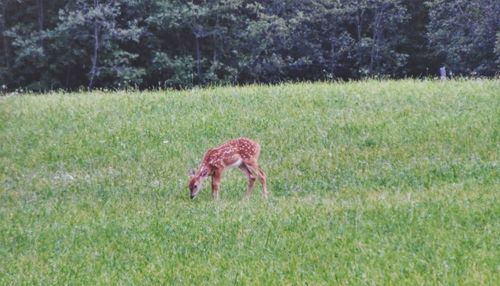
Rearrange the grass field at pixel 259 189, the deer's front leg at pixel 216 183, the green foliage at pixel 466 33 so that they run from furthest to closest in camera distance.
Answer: the green foliage at pixel 466 33, the deer's front leg at pixel 216 183, the grass field at pixel 259 189

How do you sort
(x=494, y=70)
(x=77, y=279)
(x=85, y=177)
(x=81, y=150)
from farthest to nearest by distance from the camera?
(x=494, y=70) → (x=81, y=150) → (x=85, y=177) → (x=77, y=279)

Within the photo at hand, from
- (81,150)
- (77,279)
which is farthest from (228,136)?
(77,279)

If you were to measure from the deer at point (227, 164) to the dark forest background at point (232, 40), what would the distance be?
26.8 metres

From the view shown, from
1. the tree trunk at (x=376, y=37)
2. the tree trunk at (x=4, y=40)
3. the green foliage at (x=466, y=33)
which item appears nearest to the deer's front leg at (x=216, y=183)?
the green foliage at (x=466, y=33)

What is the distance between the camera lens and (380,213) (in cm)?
1038

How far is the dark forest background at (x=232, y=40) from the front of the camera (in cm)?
3925

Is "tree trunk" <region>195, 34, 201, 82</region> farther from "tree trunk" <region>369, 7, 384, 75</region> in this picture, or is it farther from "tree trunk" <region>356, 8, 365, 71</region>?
"tree trunk" <region>369, 7, 384, 75</region>

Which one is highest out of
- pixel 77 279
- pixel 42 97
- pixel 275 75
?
pixel 77 279

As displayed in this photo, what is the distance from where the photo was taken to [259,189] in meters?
12.9

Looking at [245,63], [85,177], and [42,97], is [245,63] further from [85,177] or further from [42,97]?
[85,177]

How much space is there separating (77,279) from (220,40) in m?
34.9

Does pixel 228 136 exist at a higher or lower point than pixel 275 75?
higher

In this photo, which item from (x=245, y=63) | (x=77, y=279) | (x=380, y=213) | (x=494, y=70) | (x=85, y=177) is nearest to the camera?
(x=77, y=279)

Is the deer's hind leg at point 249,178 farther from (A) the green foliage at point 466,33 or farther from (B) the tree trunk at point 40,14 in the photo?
(B) the tree trunk at point 40,14
